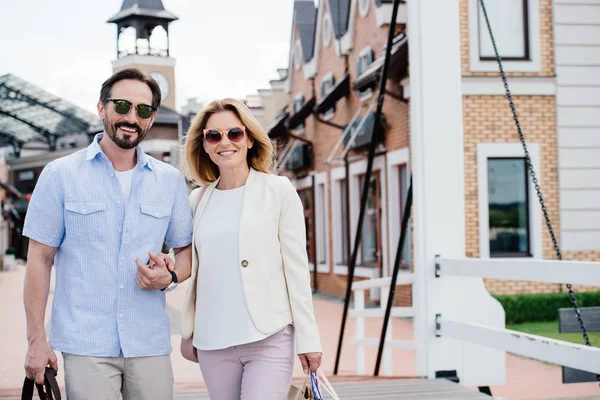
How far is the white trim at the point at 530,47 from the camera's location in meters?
14.0

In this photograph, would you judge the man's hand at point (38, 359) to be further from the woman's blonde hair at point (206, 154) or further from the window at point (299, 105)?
the window at point (299, 105)

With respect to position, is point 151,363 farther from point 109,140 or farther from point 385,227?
point 385,227

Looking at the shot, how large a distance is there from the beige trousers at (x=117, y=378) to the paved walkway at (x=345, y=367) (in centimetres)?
251

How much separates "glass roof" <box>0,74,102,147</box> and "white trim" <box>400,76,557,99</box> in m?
42.2

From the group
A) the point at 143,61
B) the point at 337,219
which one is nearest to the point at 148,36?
the point at 143,61

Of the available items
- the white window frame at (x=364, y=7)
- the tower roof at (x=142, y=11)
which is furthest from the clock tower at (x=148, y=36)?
the white window frame at (x=364, y=7)

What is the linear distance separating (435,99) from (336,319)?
384 inches

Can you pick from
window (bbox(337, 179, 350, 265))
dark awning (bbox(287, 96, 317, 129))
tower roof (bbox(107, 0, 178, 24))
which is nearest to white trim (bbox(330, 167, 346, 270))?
window (bbox(337, 179, 350, 265))

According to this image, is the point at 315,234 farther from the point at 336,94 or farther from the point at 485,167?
the point at 485,167

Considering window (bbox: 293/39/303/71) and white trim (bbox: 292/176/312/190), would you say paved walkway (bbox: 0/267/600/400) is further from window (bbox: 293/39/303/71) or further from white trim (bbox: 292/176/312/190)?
window (bbox: 293/39/303/71)

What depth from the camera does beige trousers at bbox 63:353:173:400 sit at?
3.06 m

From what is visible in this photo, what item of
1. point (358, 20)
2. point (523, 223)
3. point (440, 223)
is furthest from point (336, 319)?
point (440, 223)

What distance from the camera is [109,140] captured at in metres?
3.29

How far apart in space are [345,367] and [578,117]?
6.55 meters
